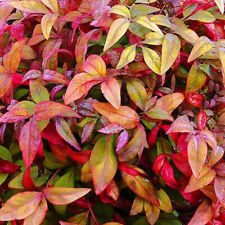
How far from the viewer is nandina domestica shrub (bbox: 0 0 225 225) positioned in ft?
2.41

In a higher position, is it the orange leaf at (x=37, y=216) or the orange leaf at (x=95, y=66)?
the orange leaf at (x=95, y=66)

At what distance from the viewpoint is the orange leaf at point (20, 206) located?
2.36ft

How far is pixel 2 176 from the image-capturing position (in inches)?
33.8

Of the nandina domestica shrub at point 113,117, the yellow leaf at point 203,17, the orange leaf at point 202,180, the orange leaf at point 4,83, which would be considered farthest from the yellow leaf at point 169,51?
the orange leaf at point 4,83

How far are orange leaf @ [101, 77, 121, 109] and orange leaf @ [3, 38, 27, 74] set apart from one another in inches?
7.6

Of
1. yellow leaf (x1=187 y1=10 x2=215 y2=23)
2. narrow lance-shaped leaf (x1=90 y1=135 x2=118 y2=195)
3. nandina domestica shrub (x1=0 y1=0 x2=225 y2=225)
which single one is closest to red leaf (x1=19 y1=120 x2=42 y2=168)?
nandina domestica shrub (x1=0 y1=0 x2=225 y2=225)

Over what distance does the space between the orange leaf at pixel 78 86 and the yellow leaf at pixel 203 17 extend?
270 mm

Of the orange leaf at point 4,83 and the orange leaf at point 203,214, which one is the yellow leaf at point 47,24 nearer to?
the orange leaf at point 4,83

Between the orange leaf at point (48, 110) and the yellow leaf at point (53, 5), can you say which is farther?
the yellow leaf at point (53, 5)

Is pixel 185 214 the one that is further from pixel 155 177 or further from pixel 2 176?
pixel 2 176

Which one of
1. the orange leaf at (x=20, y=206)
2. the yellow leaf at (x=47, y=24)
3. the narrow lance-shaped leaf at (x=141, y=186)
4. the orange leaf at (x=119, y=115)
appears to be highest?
the yellow leaf at (x=47, y=24)

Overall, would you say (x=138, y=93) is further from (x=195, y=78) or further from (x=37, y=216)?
(x=37, y=216)

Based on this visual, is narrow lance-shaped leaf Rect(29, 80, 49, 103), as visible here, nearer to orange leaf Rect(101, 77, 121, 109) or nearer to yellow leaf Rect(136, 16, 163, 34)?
orange leaf Rect(101, 77, 121, 109)

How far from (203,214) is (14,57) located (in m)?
0.49
